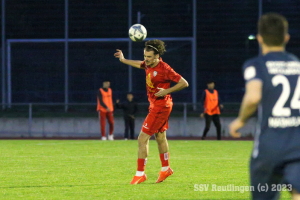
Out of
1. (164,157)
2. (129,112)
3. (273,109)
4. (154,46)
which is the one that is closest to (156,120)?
(164,157)

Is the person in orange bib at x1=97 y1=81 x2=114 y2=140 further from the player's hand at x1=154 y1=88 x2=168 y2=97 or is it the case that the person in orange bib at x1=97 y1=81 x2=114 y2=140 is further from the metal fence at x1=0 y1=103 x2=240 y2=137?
the player's hand at x1=154 y1=88 x2=168 y2=97

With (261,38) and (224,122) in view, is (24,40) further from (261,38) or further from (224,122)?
(261,38)

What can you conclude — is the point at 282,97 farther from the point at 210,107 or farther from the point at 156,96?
the point at 210,107

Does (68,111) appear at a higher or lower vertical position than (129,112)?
lower

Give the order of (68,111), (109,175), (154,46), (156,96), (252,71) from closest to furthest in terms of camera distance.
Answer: (252,71) < (154,46) < (156,96) < (109,175) < (68,111)

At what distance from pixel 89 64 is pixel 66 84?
4.38ft

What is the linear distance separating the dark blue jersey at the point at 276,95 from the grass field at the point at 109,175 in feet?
10.5

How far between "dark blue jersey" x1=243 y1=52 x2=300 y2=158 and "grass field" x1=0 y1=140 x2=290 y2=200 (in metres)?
3.19

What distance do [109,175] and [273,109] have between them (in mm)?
5508

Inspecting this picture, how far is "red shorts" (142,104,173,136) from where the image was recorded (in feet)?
26.7

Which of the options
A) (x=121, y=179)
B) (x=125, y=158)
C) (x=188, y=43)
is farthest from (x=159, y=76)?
(x=188, y=43)

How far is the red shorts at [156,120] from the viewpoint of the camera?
8133 millimetres

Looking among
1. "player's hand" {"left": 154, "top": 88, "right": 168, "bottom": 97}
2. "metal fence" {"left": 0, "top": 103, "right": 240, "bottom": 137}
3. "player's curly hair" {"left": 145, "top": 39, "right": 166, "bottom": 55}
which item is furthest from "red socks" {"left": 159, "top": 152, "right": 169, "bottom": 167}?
"metal fence" {"left": 0, "top": 103, "right": 240, "bottom": 137}

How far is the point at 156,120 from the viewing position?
8.19 meters
